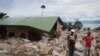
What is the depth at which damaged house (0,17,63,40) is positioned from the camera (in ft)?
91.3

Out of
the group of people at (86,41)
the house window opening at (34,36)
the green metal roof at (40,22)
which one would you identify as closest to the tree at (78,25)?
the green metal roof at (40,22)

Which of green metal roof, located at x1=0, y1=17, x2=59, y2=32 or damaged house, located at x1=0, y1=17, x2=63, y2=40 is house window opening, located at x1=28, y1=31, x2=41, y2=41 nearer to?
damaged house, located at x1=0, y1=17, x2=63, y2=40

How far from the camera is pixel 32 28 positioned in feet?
91.1

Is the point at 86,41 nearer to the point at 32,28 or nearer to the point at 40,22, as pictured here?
the point at 32,28

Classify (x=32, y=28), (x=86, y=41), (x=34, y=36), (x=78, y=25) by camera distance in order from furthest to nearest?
(x=78, y=25), (x=34, y=36), (x=32, y=28), (x=86, y=41)

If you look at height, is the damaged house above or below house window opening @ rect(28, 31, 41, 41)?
above

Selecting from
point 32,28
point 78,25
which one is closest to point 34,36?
point 32,28

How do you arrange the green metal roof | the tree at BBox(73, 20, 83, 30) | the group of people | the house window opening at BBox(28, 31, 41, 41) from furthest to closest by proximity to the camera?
the tree at BBox(73, 20, 83, 30)
the house window opening at BBox(28, 31, 41, 41)
the green metal roof
the group of people

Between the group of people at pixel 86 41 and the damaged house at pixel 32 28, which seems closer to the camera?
the group of people at pixel 86 41

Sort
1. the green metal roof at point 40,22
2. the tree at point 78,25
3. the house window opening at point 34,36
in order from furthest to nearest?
the tree at point 78,25
the house window opening at point 34,36
the green metal roof at point 40,22

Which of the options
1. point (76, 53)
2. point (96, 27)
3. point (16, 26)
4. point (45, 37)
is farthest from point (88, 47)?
point (96, 27)

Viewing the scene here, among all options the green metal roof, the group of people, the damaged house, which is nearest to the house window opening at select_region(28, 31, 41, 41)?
the damaged house

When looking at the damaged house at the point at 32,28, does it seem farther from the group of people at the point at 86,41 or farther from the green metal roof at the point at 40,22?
the group of people at the point at 86,41

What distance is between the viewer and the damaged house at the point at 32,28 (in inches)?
1096
